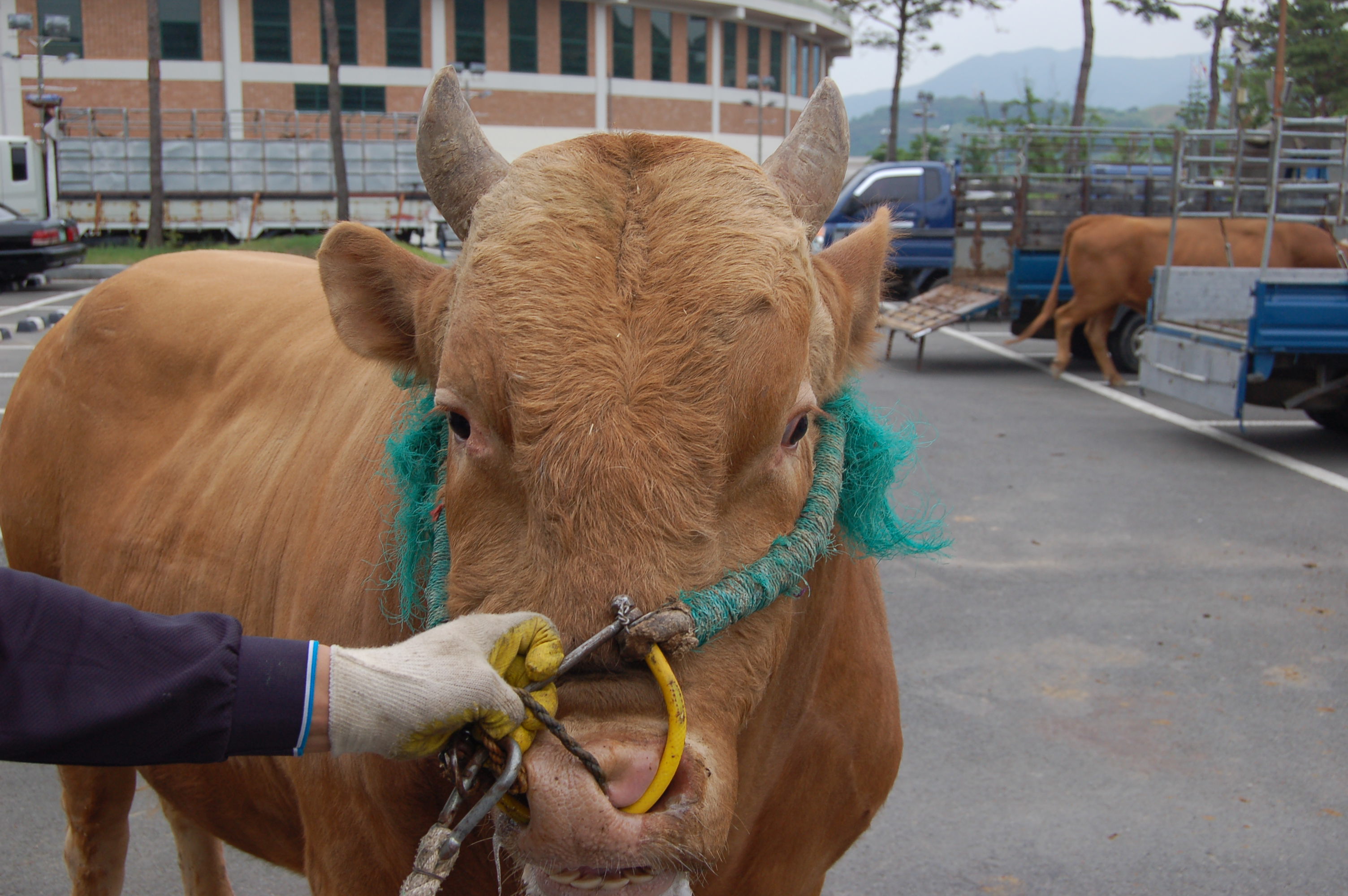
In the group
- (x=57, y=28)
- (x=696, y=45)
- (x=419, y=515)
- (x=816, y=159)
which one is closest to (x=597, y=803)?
(x=419, y=515)

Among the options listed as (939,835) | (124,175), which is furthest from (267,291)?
(124,175)

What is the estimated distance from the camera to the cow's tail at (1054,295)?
13969 millimetres

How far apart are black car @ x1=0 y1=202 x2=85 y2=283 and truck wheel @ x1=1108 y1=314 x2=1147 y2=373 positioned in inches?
713

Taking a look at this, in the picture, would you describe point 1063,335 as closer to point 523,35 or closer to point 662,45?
point 523,35

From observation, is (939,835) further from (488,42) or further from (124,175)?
(488,42)

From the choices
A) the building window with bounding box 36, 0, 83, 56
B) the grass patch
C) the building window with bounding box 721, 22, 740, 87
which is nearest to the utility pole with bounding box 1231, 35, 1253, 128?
the grass patch

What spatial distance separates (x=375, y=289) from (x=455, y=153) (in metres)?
0.35

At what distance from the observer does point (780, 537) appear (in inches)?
78.8

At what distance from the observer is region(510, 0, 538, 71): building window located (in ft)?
152

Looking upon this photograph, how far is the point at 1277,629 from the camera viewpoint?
5.91 m

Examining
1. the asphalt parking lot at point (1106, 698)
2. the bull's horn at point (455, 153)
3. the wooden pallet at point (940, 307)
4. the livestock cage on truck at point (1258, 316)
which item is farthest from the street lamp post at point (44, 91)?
the bull's horn at point (455, 153)

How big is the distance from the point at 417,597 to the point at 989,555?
558 centimetres

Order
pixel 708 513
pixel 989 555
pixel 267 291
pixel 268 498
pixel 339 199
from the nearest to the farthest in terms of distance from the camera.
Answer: pixel 708 513 < pixel 268 498 < pixel 267 291 < pixel 989 555 < pixel 339 199

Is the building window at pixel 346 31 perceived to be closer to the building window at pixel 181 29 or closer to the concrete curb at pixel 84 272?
the building window at pixel 181 29
